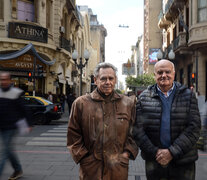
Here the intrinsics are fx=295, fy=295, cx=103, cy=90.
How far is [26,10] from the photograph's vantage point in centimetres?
2023

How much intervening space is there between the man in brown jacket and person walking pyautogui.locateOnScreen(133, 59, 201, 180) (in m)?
0.19

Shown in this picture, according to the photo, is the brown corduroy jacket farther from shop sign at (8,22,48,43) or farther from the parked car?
shop sign at (8,22,48,43)

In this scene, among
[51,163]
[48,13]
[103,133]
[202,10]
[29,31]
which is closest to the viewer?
[103,133]

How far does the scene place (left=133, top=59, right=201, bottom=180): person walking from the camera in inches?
111

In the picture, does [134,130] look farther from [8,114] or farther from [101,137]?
[8,114]

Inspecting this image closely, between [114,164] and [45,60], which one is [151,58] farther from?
[114,164]

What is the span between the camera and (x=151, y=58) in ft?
169

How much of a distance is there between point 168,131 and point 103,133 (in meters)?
0.66

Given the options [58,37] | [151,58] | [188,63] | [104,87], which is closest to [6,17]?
[58,37]

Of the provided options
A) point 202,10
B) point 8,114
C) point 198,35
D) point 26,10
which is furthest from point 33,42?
point 8,114

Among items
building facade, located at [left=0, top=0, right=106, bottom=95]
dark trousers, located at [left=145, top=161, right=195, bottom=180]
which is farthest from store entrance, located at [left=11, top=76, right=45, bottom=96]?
dark trousers, located at [left=145, top=161, right=195, bottom=180]

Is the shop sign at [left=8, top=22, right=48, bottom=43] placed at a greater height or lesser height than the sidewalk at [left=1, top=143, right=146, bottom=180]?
greater

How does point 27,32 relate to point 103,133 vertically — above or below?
above

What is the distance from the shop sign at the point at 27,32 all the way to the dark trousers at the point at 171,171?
17882 mm
